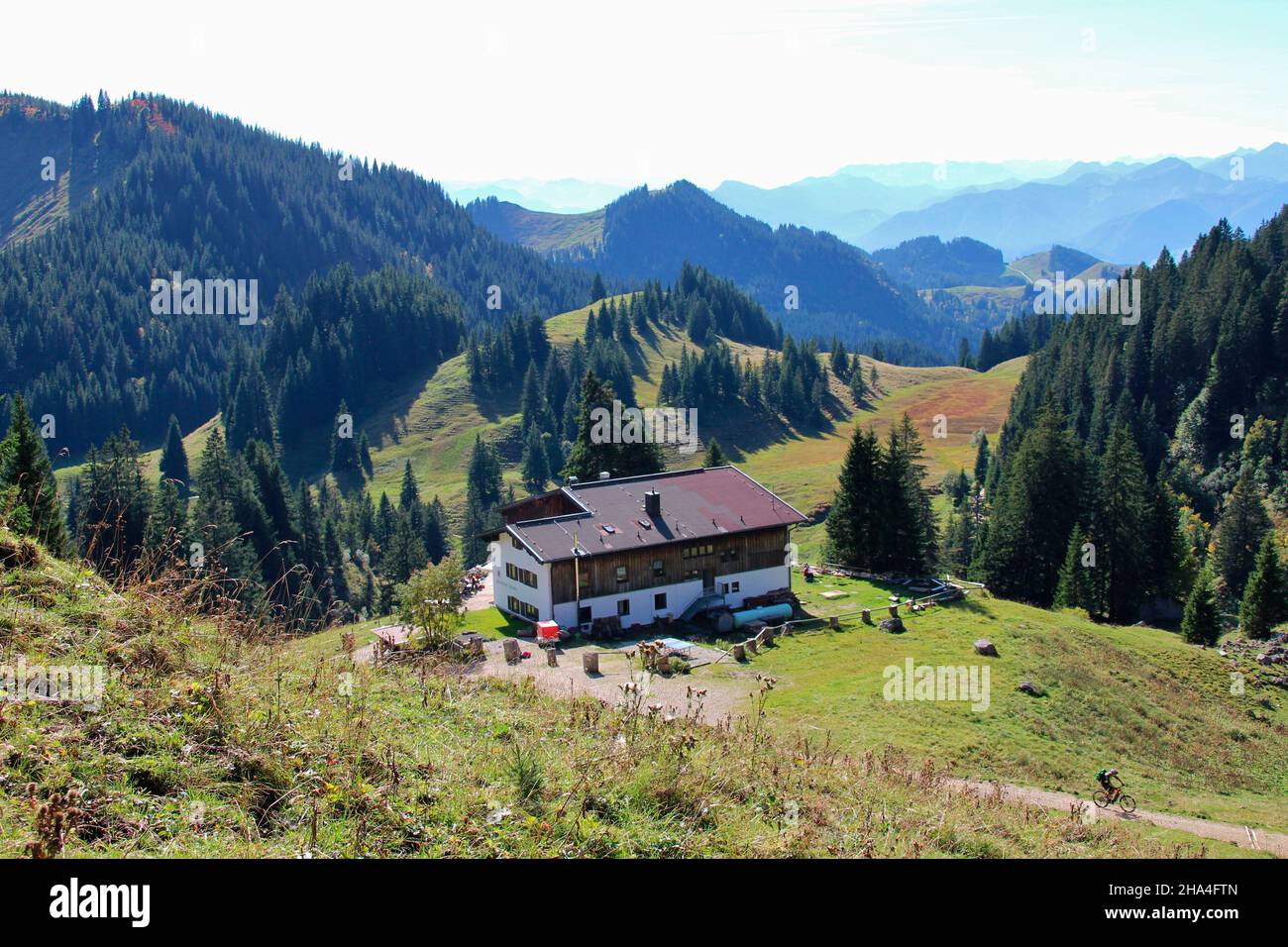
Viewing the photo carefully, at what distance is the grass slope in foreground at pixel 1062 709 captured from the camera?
1142 inches

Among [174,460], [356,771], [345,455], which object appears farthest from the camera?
[345,455]

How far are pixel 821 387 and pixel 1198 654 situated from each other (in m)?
131

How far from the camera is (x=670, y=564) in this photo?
170 feet

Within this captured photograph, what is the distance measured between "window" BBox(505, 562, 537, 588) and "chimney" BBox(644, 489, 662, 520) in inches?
315

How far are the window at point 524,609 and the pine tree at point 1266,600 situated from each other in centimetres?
4224

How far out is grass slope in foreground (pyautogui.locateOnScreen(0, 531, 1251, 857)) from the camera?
7559 millimetres

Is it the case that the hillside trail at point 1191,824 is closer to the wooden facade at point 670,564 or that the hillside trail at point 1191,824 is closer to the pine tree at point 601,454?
the wooden facade at point 670,564

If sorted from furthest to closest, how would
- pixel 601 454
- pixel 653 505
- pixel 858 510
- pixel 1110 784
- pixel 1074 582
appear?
pixel 601 454, pixel 1074 582, pixel 858 510, pixel 653 505, pixel 1110 784

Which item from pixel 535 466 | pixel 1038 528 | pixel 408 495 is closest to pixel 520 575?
pixel 1038 528

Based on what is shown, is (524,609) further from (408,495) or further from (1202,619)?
(408,495)

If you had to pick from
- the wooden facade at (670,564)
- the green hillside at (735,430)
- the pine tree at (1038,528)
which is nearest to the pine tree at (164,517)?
the wooden facade at (670,564)

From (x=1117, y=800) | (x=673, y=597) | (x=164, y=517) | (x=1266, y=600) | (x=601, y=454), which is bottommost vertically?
(x=1266, y=600)

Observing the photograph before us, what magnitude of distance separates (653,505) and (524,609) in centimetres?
961

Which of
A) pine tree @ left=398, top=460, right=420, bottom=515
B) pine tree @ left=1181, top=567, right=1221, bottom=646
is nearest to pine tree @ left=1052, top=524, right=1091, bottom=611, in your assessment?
pine tree @ left=1181, top=567, right=1221, bottom=646
